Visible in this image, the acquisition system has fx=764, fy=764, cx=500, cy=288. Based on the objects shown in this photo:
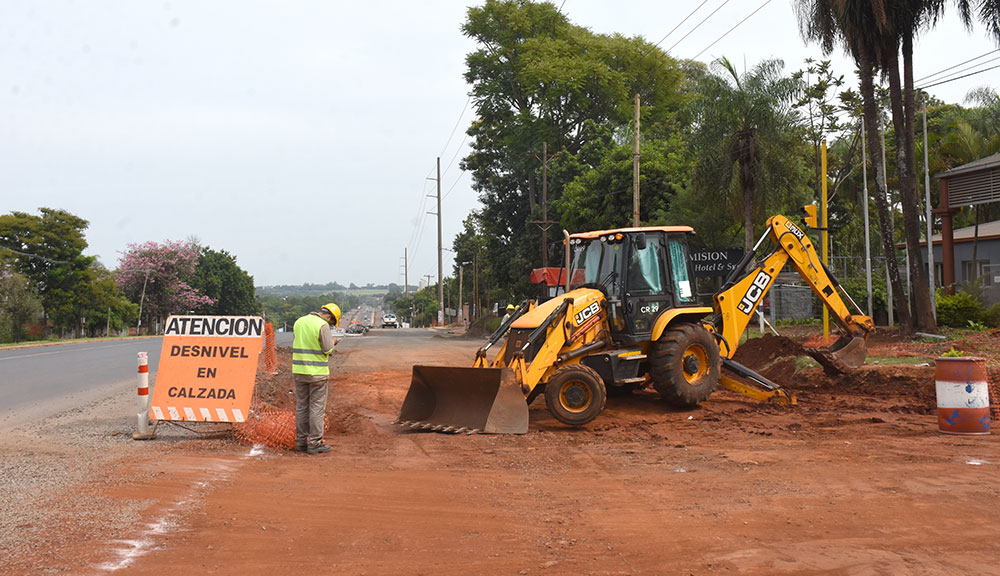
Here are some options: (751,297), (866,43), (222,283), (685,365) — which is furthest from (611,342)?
(222,283)

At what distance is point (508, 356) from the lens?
418 inches

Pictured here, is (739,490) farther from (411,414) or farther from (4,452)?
(4,452)

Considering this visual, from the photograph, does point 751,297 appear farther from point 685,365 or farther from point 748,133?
point 748,133

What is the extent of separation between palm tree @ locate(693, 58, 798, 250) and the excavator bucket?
12.4 m

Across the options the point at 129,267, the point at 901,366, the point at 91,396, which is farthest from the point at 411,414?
the point at 129,267

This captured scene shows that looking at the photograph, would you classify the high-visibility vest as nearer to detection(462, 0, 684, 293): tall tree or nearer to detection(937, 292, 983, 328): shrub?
detection(937, 292, 983, 328): shrub

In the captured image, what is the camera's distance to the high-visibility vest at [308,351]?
30.2ft

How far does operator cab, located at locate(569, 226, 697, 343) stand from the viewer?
1132 cm

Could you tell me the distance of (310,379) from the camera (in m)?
9.20

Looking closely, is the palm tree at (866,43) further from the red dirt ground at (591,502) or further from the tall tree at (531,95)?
the tall tree at (531,95)

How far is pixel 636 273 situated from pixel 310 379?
5.08 meters

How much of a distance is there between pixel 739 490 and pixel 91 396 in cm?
1290

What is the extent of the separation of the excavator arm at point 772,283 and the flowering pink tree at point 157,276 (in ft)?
225

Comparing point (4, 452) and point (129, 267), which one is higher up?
point (129, 267)
